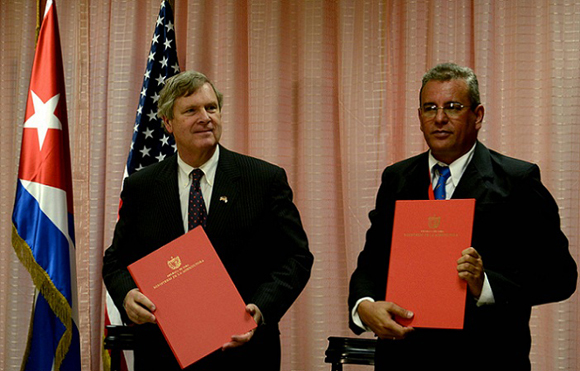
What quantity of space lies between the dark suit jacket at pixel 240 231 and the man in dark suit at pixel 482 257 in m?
0.31

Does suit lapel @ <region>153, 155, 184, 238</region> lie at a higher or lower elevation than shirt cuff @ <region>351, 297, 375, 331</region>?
higher

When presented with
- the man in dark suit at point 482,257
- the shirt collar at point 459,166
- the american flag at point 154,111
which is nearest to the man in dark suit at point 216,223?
the man in dark suit at point 482,257

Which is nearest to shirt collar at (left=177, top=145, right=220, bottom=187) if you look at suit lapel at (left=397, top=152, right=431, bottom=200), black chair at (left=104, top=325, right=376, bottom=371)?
black chair at (left=104, top=325, right=376, bottom=371)

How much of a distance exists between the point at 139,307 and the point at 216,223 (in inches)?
15.2

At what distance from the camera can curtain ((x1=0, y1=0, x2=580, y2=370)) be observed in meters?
3.19

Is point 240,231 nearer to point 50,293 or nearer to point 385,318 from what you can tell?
point 385,318

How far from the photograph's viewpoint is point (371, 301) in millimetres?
1983

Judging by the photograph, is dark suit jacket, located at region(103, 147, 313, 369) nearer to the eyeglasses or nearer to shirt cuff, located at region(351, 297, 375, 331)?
shirt cuff, located at region(351, 297, 375, 331)

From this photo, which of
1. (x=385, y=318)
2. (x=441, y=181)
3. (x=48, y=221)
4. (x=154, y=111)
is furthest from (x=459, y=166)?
(x=48, y=221)

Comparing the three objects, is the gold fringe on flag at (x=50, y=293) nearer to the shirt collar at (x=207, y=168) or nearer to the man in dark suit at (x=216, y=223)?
the man in dark suit at (x=216, y=223)

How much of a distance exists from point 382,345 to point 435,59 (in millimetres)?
1783

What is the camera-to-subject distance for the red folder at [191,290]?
6.67ft

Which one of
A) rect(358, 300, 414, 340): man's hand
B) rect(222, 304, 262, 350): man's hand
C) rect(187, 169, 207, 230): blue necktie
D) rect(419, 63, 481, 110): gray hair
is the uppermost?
rect(419, 63, 481, 110): gray hair

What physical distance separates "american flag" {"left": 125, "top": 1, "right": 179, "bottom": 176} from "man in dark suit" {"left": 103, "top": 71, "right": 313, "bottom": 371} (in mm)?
903
